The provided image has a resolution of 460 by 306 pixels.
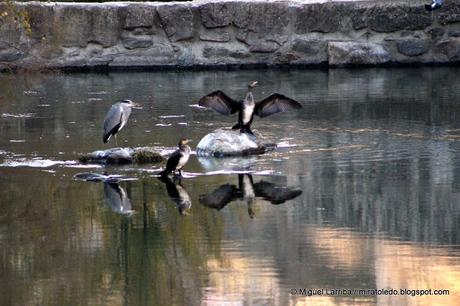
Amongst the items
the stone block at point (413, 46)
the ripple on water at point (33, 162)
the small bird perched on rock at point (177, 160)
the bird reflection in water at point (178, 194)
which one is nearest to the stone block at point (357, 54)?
the stone block at point (413, 46)

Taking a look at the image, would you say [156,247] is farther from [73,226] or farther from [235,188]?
[235,188]

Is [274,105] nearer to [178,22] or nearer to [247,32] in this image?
[247,32]

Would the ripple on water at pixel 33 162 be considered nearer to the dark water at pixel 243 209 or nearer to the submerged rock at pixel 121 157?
the dark water at pixel 243 209

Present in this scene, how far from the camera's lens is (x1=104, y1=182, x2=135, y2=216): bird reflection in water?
28.9ft

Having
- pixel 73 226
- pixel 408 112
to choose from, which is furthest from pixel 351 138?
pixel 73 226

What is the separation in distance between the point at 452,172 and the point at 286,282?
3619 millimetres

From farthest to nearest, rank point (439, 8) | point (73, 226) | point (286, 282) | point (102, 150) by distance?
point (439, 8) → point (102, 150) → point (73, 226) → point (286, 282)

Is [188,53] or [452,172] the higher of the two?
[188,53]

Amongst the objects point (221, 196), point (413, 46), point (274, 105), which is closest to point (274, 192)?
point (221, 196)

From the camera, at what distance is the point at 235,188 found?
9539 millimetres

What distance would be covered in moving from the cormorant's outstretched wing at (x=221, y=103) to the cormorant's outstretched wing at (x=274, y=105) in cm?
23

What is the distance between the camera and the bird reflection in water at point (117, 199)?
880 centimetres

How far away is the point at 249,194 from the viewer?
30.5ft

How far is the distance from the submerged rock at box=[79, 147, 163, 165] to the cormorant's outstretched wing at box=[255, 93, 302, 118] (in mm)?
1574
